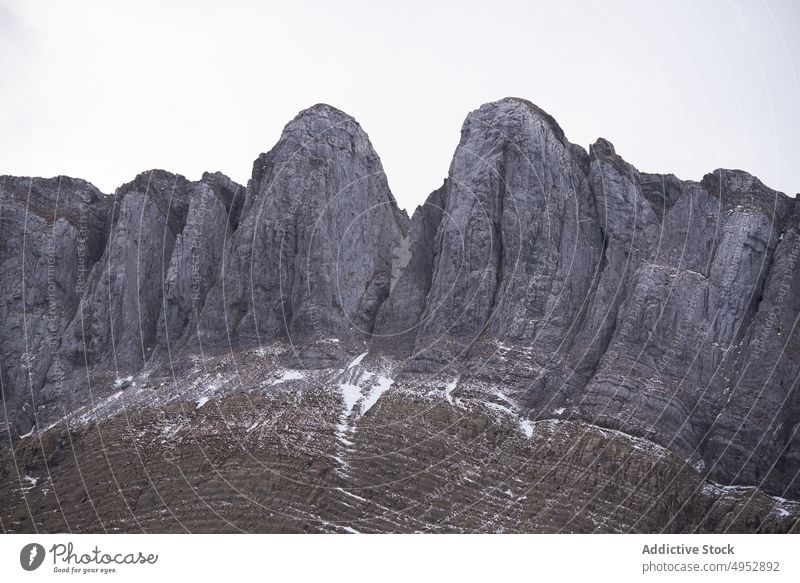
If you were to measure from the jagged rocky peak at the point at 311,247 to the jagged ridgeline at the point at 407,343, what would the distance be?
24cm

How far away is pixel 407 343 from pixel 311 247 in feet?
41.3

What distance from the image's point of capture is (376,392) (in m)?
88.2

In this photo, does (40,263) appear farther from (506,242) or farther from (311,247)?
(506,242)

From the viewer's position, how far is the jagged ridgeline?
76.8 metres

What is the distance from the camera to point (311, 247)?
98688 millimetres

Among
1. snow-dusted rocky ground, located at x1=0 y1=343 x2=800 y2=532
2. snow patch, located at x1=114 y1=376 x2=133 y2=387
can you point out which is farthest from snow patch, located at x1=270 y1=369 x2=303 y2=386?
snow patch, located at x1=114 y1=376 x2=133 y2=387

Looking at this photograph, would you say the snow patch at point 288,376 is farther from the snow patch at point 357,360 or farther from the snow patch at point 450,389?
the snow patch at point 450,389

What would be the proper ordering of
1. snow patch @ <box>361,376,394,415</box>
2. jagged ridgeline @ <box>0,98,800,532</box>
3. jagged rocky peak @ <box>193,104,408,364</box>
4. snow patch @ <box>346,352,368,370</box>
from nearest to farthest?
jagged ridgeline @ <box>0,98,800,532</box>, snow patch @ <box>361,376,394,415</box>, snow patch @ <box>346,352,368,370</box>, jagged rocky peak @ <box>193,104,408,364</box>
